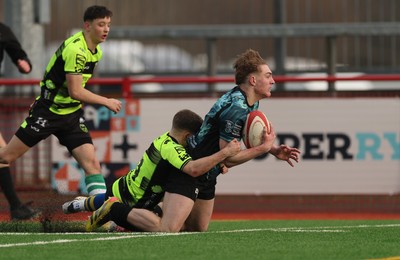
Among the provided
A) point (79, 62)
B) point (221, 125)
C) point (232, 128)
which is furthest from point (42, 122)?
point (232, 128)

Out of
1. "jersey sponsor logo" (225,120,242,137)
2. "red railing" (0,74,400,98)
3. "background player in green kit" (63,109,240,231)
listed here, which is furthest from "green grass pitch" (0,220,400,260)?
"red railing" (0,74,400,98)

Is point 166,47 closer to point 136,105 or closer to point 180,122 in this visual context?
point 136,105

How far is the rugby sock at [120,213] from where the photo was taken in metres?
10.6

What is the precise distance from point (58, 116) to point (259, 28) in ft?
18.4

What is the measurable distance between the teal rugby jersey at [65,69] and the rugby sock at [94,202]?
121 centimetres

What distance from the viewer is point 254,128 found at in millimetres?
10680

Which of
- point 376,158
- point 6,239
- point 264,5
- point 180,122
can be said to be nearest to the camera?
point 6,239

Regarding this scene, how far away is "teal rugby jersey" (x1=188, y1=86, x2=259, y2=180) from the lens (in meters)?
10.7

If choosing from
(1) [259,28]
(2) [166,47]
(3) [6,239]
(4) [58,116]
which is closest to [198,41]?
(2) [166,47]

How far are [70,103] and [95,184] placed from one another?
789 mm

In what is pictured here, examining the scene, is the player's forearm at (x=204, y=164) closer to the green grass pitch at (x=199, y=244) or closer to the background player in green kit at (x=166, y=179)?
the background player in green kit at (x=166, y=179)

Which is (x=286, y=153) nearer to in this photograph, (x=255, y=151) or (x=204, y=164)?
(x=255, y=151)

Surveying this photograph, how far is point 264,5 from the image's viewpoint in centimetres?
1909

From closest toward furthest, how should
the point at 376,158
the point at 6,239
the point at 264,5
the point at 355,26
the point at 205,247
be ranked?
the point at 205,247
the point at 6,239
the point at 376,158
the point at 355,26
the point at 264,5
